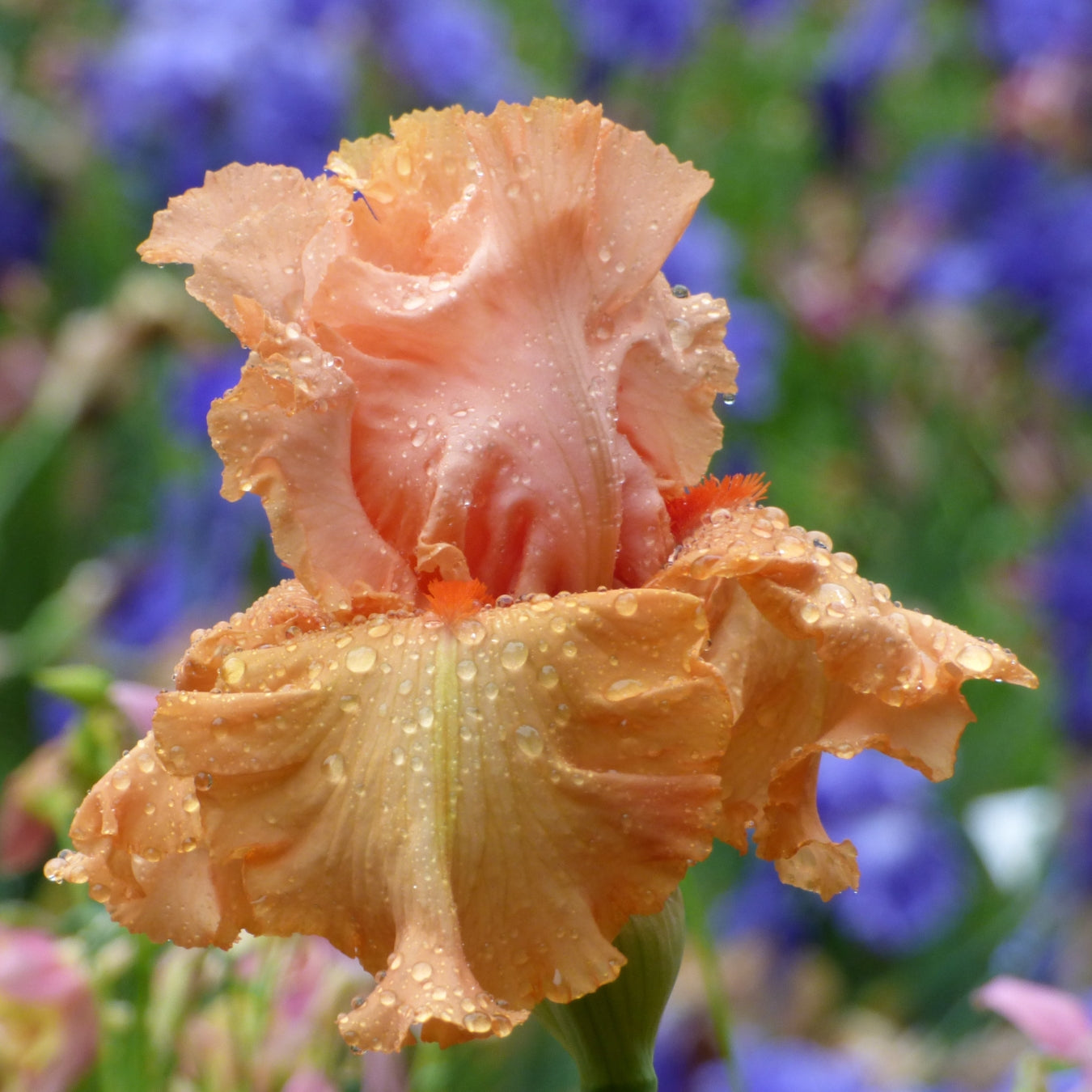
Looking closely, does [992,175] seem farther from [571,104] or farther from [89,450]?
[571,104]

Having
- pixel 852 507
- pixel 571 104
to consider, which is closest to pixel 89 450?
pixel 852 507

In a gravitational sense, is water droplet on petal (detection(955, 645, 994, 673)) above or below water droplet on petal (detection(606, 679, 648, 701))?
above

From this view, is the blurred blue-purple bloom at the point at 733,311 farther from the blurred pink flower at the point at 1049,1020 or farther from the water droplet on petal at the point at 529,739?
the water droplet on petal at the point at 529,739

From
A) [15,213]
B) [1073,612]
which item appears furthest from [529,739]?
[15,213]

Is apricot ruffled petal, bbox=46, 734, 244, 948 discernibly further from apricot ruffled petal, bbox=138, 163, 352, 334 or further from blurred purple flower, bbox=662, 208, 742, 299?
blurred purple flower, bbox=662, 208, 742, 299

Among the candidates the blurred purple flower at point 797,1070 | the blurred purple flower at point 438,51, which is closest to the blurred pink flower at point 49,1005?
the blurred purple flower at point 797,1070

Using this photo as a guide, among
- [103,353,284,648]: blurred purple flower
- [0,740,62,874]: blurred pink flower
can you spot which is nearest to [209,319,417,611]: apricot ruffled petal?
[0,740,62,874]: blurred pink flower
